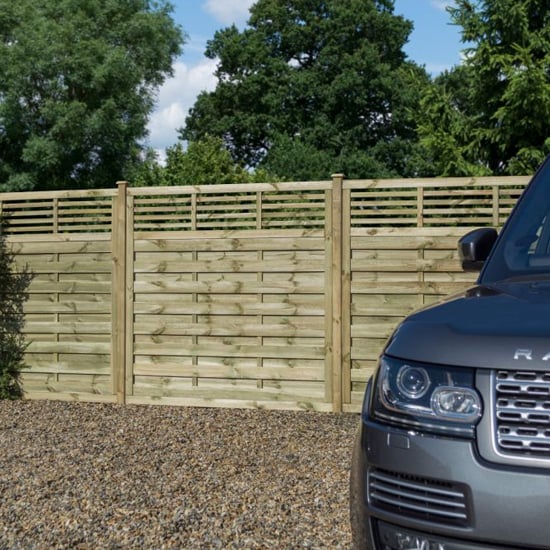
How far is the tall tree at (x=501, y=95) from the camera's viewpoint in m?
12.4

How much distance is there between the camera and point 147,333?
774 centimetres

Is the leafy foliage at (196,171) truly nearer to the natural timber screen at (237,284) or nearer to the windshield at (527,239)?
the natural timber screen at (237,284)

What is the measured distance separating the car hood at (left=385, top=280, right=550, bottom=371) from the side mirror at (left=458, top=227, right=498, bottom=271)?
0.76 m

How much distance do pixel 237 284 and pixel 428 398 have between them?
5523mm

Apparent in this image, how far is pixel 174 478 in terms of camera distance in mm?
5117

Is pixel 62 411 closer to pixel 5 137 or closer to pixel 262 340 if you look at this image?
pixel 262 340

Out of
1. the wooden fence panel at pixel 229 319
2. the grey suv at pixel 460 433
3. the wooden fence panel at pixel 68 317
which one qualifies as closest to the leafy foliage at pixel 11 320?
the wooden fence panel at pixel 68 317

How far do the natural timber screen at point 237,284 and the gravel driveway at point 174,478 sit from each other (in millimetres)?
342

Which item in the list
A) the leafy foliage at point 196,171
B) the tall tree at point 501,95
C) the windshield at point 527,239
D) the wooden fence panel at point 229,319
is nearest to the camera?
the windshield at point 527,239

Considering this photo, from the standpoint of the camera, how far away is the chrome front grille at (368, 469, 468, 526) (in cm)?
187

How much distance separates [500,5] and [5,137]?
1658cm

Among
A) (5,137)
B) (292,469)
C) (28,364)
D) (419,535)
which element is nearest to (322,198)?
(292,469)

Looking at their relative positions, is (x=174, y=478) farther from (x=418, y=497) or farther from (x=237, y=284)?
(x=418, y=497)

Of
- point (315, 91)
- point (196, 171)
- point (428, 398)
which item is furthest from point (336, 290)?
point (315, 91)
